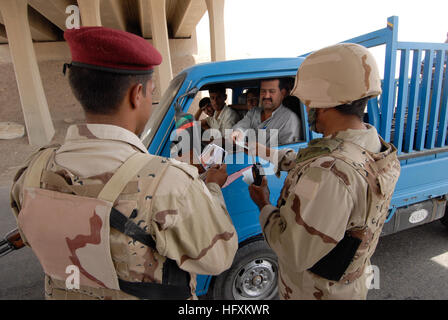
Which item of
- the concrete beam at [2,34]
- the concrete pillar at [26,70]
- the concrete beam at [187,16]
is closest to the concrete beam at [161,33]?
the concrete beam at [187,16]

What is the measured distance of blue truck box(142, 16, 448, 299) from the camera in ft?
5.82

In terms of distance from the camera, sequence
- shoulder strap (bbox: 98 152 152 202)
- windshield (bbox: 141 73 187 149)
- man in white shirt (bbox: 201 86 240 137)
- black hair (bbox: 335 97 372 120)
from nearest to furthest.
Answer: shoulder strap (bbox: 98 152 152 202), black hair (bbox: 335 97 372 120), windshield (bbox: 141 73 187 149), man in white shirt (bbox: 201 86 240 137)

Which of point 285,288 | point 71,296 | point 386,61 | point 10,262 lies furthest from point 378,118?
point 10,262

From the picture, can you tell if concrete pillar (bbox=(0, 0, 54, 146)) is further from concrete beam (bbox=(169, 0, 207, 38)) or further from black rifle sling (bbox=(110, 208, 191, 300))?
black rifle sling (bbox=(110, 208, 191, 300))

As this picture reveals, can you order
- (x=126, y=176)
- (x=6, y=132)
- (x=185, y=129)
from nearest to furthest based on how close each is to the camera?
(x=126, y=176), (x=185, y=129), (x=6, y=132)

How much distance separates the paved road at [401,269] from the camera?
2.25m

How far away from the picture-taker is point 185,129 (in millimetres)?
1543

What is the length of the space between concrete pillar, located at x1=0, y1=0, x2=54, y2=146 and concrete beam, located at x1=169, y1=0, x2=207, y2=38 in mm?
6918

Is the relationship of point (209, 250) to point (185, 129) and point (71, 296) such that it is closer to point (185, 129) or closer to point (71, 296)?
point (71, 296)

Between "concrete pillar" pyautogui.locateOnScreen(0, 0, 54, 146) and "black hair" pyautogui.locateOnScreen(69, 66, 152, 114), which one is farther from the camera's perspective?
"concrete pillar" pyautogui.locateOnScreen(0, 0, 54, 146)

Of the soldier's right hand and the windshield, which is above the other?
the windshield

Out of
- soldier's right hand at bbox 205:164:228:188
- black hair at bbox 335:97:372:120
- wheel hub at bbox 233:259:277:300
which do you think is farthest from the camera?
wheel hub at bbox 233:259:277:300

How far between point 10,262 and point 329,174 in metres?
3.57

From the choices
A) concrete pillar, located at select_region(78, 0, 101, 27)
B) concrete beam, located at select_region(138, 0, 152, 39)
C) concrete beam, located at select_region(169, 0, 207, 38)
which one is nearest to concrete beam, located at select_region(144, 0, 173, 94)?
concrete beam, located at select_region(138, 0, 152, 39)
